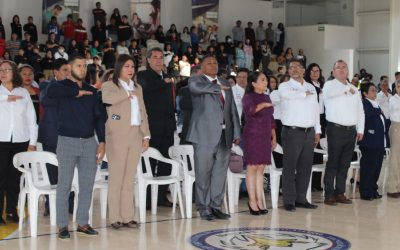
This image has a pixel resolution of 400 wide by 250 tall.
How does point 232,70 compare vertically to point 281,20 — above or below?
below

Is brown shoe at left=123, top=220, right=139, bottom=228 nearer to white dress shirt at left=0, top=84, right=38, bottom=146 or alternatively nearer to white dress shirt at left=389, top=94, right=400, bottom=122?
white dress shirt at left=0, top=84, right=38, bottom=146

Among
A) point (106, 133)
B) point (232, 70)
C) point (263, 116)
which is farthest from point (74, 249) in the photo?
point (232, 70)

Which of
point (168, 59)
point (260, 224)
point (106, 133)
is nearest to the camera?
point (106, 133)

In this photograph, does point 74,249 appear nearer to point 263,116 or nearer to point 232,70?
point 263,116

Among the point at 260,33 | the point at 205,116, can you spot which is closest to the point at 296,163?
the point at 205,116

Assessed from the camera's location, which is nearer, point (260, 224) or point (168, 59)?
point (260, 224)

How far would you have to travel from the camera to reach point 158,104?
24.1 ft

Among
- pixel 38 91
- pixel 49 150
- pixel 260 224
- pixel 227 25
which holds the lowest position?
pixel 260 224

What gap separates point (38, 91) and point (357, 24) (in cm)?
1870

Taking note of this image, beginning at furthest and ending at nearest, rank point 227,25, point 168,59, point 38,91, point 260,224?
point 227,25
point 168,59
point 38,91
point 260,224

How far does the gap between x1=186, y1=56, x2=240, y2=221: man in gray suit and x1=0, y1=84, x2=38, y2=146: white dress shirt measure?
4.88 ft

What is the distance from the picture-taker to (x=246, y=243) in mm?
5695

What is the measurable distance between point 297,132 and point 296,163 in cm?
36

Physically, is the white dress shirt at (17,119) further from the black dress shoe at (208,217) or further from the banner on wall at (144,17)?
the banner on wall at (144,17)
